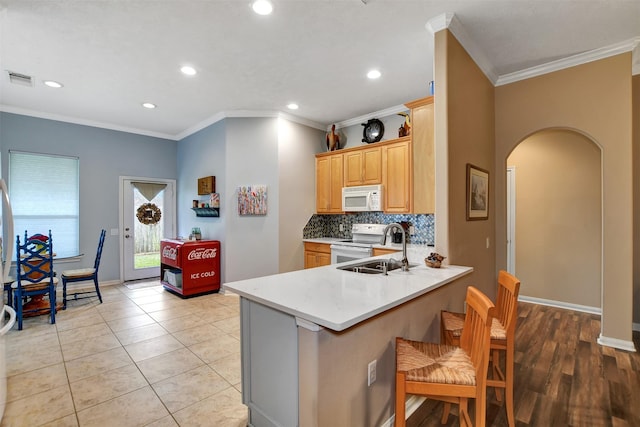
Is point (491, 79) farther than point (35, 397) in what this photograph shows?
Yes

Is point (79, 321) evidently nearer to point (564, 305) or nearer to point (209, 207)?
point (209, 207)

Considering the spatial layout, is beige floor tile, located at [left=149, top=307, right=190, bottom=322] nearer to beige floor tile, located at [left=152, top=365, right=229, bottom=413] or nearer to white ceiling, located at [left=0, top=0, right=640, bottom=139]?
beige floor tile, located at [left=152, top=365, right=229, bottom=413]

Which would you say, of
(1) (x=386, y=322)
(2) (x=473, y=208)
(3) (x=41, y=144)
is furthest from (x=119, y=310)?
(2) (x=473, y=208)

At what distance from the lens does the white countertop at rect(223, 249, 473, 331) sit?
1.38m

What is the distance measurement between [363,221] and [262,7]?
136 inches

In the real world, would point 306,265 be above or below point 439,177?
below

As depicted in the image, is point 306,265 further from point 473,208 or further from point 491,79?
point 491,79

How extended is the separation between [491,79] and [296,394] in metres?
3.84

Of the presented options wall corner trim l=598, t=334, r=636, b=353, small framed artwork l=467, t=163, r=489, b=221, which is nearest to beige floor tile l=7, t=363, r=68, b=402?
small framed artwork l=467, t=163, r=489, b=221

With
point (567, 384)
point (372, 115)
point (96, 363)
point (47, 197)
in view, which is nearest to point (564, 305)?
point (567, 384)

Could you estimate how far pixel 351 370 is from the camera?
1571mm

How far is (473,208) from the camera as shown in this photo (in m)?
3.02

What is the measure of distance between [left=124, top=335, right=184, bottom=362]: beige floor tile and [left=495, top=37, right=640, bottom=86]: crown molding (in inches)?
187

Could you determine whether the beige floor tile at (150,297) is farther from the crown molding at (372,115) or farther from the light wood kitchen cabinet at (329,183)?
the crown molding at (372,115)
